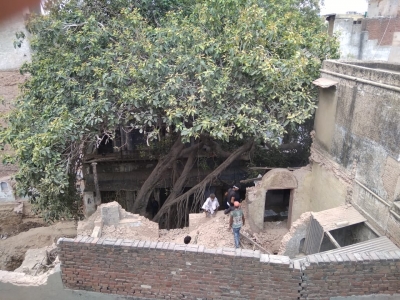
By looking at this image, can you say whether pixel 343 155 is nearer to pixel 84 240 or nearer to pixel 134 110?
pixel 134 110

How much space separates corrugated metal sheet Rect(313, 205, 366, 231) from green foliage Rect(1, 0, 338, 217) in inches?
75.0

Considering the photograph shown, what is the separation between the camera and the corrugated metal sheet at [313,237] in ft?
21.6

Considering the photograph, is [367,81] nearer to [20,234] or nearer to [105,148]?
[105,148]

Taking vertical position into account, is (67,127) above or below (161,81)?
below

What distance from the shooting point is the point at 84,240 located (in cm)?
490

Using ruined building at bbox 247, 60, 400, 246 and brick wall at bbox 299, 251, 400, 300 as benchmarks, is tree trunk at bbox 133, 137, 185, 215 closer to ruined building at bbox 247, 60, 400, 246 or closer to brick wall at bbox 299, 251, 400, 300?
ruined building at bbox 247, 60, 400, 246

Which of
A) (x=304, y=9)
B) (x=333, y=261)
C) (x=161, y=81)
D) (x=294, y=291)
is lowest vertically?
(x=294, y=291)

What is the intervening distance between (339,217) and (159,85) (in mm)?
4686

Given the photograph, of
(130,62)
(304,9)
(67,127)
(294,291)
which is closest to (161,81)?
(130,62)

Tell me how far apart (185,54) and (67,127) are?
304 centimetres

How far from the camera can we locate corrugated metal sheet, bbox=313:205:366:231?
644cm

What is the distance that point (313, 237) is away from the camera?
22.4ft

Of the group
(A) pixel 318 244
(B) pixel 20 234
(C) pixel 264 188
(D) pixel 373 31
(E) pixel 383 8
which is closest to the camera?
(A) pixel 318 244

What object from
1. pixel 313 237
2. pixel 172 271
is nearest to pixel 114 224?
pixel 172 271
